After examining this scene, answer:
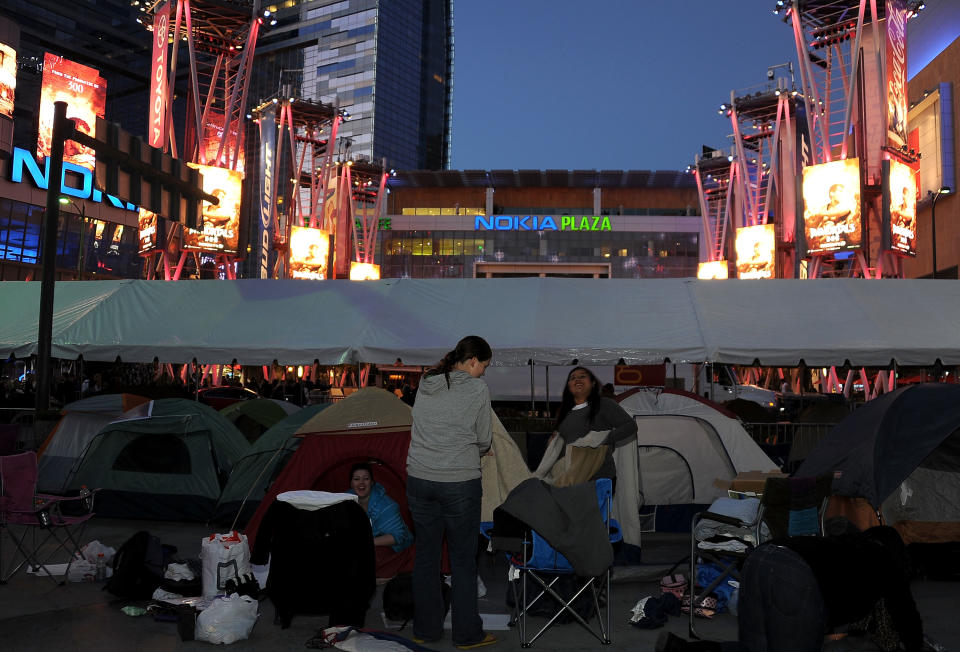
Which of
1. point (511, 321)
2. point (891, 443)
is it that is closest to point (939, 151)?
point (511, 321)

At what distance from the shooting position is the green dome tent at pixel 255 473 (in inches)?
421

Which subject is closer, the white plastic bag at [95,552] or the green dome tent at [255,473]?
the white plastic bag at [95,552]

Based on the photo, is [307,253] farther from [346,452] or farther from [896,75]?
[346,452]

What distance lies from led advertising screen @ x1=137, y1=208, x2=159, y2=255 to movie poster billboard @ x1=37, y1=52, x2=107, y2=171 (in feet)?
44.4

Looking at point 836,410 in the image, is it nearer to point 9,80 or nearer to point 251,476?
point 251,476

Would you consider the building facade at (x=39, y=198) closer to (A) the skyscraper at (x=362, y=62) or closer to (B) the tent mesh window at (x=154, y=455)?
(B) the tent mesh window at (x=154, y=455)

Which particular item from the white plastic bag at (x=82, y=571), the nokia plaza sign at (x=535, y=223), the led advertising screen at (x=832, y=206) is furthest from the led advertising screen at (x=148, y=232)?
the nokia plaza sign at (x=535, y=223)

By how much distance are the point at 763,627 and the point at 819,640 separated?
1.00 feet

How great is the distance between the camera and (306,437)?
358 inches

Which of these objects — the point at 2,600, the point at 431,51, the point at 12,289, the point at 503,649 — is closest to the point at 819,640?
the point at 503,649

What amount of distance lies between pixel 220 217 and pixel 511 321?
23.6 meters

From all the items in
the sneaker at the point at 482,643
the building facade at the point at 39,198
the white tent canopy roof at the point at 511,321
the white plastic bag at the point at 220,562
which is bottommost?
the sneaker at the point at 482,643

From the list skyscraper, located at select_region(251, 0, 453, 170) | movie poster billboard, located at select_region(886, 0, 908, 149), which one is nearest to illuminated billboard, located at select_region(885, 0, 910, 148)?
movie poster billboard, located at select_region(886, 0, 908, 149)

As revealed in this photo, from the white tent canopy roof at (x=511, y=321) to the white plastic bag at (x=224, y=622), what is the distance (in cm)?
836
